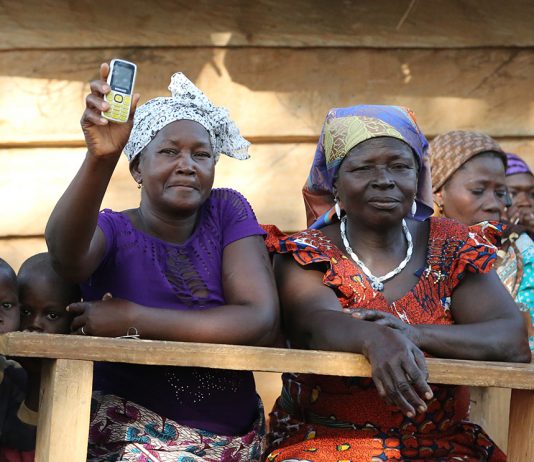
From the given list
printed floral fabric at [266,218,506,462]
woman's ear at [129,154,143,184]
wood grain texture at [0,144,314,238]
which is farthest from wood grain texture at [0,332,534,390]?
wood grain texture at [0,144,314,238]

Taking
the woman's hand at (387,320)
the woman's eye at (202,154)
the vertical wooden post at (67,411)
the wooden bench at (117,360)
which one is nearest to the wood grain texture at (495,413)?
the woman's hand at (387,320)

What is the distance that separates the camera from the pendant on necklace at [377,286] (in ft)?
11.8

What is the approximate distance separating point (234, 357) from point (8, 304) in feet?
3.31

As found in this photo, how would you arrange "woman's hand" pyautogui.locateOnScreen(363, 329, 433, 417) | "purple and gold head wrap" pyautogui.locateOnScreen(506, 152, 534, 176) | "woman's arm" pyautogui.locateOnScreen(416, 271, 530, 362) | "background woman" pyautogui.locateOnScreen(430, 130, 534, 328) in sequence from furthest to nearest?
"purple and gold head wrap" pyautogui.locateOnScreen(506, 152, 534, 176) < "background woman" pyautogui.locateOnScreen(430, 130, 534, 328) < "woman's arm" pyautogui.locateOnScreen(416, 271, 530, 362) < "woman's hand" pyautogui.locateOnScreen(363, 329, 433, 417)

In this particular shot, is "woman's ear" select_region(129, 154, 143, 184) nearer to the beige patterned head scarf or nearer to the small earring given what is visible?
the small earring

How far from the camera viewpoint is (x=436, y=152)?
202 inches

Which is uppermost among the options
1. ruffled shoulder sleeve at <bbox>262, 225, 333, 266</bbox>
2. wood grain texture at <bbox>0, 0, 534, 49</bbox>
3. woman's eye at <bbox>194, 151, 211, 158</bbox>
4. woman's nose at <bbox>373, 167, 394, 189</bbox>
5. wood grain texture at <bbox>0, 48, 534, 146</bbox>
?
wood grain texture at <bbox>0, 0, 534, 49</bbox>

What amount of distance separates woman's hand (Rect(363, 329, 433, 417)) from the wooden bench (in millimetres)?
43

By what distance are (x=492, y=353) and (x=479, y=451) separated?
36 centimetres

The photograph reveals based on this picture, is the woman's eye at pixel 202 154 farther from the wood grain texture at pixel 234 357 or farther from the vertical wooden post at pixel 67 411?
the vertical wooden post at pixel 67 411

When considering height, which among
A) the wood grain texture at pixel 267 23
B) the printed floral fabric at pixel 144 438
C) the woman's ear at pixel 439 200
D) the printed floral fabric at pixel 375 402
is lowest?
the printed floral fabric at pixel 144 438

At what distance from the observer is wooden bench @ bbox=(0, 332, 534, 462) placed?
2760 mm

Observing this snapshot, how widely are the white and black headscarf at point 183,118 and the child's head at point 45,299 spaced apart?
49 centimetres

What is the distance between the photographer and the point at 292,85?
5.30 metres
